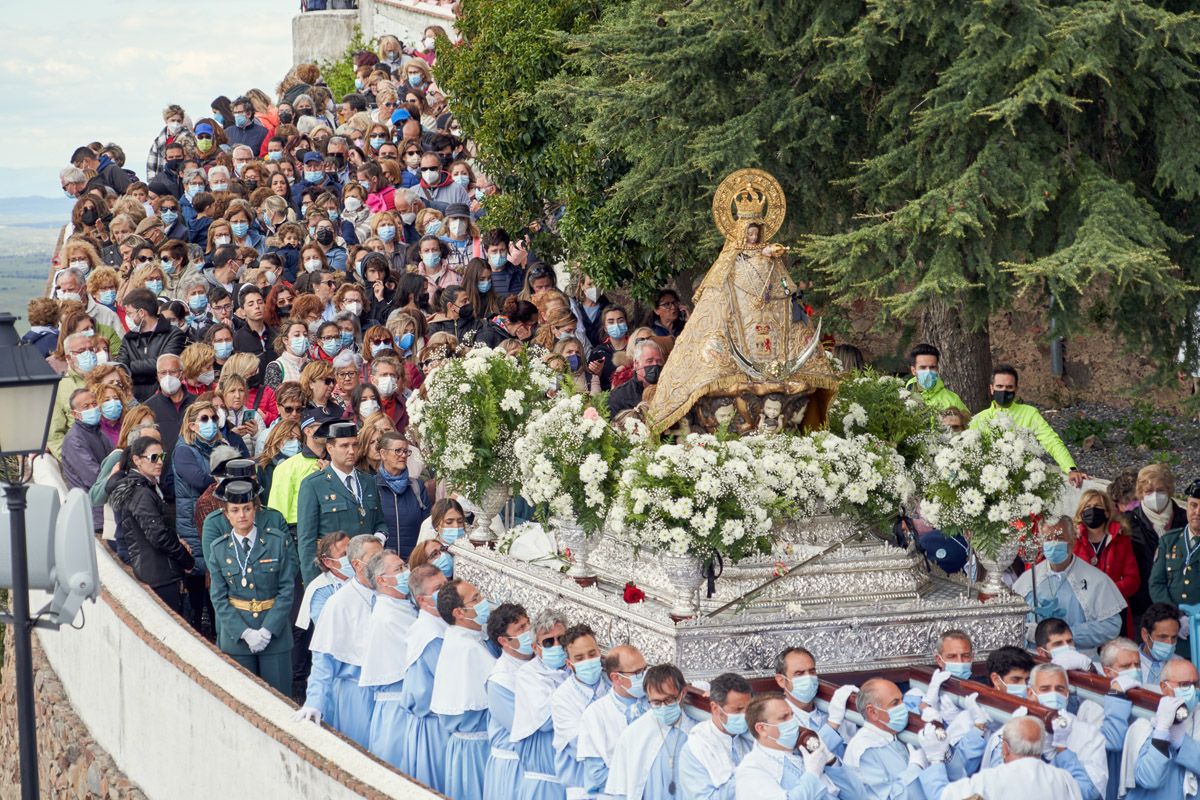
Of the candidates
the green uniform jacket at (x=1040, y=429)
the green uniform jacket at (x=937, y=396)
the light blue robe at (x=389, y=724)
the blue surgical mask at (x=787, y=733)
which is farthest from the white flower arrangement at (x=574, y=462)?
the green uniform jacket at (x=1040, y=429)

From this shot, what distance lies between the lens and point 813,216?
1641 centimetres

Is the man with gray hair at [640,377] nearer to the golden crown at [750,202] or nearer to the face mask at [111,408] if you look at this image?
the golden crown at [750,202]

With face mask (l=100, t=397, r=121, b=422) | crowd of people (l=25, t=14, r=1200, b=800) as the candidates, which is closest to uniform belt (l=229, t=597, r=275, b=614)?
crowd of people (l=25, t=14, r=1200, b=800)

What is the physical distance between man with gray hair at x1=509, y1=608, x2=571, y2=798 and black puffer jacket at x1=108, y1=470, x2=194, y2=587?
12.4ft

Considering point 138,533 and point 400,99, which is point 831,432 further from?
point 400,99

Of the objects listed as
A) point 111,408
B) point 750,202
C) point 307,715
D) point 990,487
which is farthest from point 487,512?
point 990,487

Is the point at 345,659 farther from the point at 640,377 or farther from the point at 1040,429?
the point at 1040,429

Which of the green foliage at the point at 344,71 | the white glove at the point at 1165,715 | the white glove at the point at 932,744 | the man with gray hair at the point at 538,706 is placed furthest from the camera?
the green foliage at the point at 344,71

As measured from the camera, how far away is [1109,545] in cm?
1290

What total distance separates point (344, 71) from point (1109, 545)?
79.3 feet

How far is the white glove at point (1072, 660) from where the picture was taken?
35.0ft

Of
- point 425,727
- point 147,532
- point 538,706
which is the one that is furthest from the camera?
point 147,532

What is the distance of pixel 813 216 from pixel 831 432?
4220 millimetres

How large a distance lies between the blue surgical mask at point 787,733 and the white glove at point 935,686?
1.20 metres
